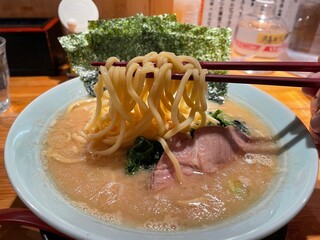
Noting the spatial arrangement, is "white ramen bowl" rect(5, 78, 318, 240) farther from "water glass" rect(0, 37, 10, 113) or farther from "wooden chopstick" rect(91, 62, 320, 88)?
"water glass" rect(0, 37, 10, 113)

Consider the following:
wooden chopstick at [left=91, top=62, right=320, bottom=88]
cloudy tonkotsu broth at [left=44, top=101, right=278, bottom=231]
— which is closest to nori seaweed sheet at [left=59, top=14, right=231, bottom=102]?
wooden chopstick at [left=91, top=62, right=320, bottom=88]

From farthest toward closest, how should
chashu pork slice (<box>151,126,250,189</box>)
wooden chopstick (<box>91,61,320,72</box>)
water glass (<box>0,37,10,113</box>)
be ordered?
1. water glass (<box>0,37,10,113</box>)
2. wooden chopstick (<box>91,61,320,72</box>)
3. chashu pork slice (<box>151,126,250,189</box>)

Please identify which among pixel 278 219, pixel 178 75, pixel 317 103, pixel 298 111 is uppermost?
pixel 178 75

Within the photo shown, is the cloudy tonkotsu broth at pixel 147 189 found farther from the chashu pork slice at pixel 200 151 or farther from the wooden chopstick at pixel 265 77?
the wooden chopstick at pixel 265 77

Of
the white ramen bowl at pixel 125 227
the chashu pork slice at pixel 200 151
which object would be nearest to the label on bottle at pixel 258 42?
the white ramen bowl at pixel 125 227

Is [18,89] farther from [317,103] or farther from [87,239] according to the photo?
[317,103]

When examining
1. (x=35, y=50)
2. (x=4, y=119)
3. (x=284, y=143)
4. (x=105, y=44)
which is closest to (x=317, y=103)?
(x=284, y=143)

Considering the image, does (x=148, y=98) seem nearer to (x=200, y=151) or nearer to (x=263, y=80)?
(x=200, y=151)
